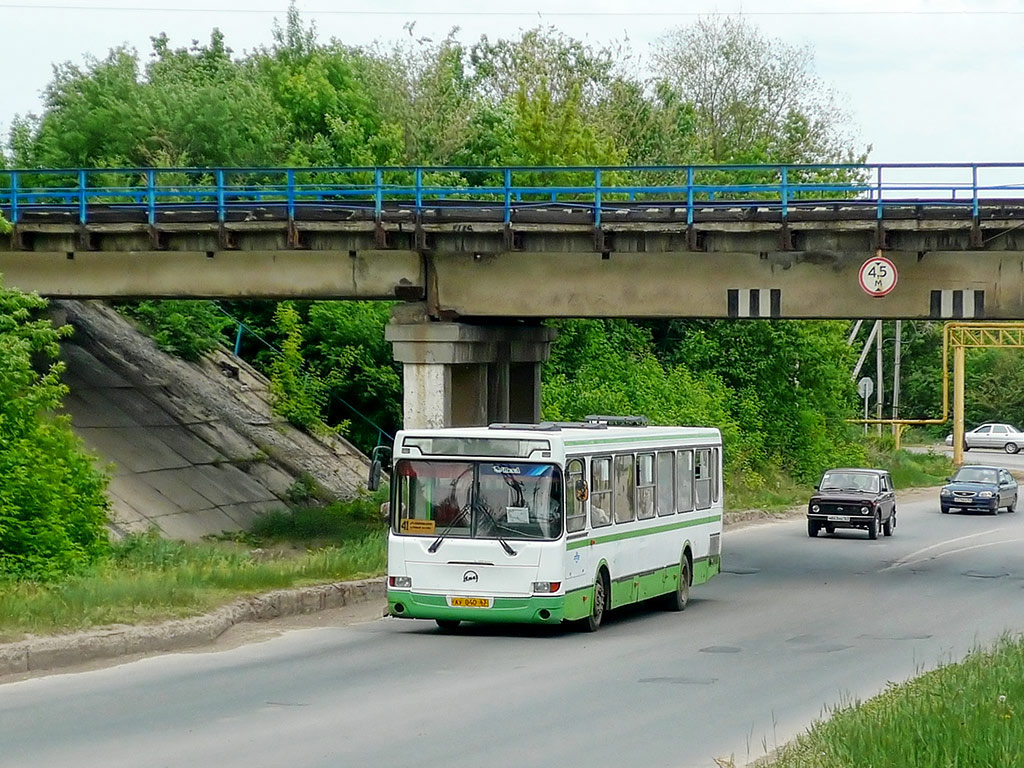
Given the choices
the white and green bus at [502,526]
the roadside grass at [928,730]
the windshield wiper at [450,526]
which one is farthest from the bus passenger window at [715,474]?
the roadside grass at [928,730]

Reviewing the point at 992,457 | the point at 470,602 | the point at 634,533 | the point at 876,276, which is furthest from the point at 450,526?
the point at 992,457

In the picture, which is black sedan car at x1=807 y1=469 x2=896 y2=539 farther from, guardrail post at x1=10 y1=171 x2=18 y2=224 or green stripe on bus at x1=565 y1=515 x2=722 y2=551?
guardrail post at x1=10 y1=171 x2=18 y2=224

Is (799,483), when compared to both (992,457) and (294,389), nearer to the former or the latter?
(294,389)

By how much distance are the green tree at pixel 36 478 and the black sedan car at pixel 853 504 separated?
20.3m

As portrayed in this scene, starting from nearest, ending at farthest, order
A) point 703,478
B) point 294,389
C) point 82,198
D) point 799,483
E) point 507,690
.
Answer: point 507,690
point 703,478
point 82,198
point 294,389
point 799,483

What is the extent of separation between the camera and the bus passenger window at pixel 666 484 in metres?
23.1

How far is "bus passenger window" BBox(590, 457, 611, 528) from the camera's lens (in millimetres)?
20469

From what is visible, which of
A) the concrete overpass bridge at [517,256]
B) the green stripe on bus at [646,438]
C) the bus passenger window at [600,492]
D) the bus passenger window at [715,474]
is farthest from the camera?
the concrete overpass bridge at [517,256]

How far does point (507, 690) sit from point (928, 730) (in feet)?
18.0

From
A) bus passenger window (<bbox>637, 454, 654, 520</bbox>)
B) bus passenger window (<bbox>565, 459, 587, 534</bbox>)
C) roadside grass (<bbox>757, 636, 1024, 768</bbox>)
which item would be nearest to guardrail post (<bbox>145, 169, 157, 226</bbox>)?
bus passenger window (<bbox>637, 454, 654, 520</bbox>)

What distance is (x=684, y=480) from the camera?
24219mm

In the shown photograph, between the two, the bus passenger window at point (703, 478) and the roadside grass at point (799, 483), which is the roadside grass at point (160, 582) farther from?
the roadside grass at point (799, 483)

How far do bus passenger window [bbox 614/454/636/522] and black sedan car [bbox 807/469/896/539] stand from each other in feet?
61.4

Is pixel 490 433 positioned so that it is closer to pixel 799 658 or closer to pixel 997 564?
pixel 799 658
